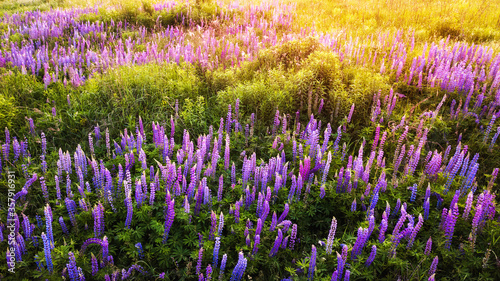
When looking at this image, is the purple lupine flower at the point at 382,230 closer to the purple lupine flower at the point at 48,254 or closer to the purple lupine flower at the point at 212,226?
the purple lupine flower at the point at 212,226

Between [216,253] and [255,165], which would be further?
[255,165]

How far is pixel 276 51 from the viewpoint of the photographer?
6164mm

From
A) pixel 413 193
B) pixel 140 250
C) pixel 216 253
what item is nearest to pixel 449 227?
pixel 413 193

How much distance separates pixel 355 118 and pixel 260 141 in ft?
5.36

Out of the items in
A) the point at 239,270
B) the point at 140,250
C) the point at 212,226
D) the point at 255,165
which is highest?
the point at 255,165

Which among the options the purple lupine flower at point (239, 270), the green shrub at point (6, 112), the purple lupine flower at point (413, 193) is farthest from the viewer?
the green shrub at point (6, 112)

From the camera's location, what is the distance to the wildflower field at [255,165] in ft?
8.79

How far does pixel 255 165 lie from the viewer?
3389 millimetres

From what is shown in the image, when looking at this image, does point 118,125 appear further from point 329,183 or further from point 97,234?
point 329,183

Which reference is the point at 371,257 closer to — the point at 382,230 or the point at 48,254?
the point at 382,230

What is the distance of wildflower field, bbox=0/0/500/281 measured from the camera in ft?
8.79

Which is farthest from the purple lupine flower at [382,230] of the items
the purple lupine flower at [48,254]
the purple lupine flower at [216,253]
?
the purple lupine flower at [48,254]

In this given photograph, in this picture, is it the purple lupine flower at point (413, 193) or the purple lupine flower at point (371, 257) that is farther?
the purple lupine flower at point (413, 193)

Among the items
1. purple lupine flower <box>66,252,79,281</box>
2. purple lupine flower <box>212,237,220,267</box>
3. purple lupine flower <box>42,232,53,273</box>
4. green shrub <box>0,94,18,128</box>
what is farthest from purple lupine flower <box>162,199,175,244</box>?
Answer: green shrub <box>0,94,18,128</box>
